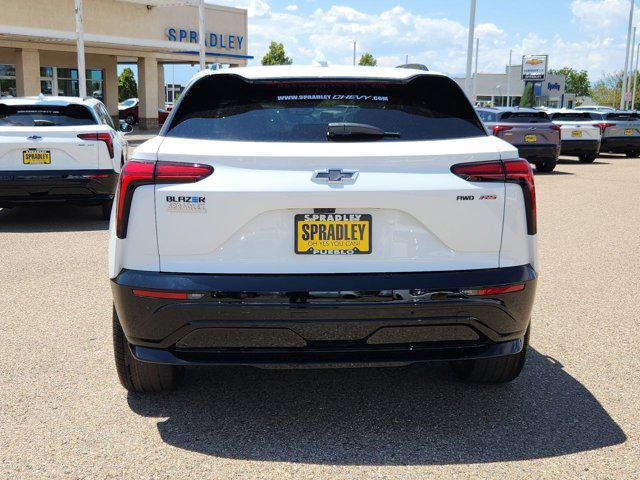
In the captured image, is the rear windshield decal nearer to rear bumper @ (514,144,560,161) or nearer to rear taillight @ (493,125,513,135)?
rear taillight @ (493,125,513,135)

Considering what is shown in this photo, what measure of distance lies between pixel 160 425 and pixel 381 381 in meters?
1.31

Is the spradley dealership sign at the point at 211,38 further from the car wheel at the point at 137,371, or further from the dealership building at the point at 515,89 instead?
the dealership building at the point at 515,89

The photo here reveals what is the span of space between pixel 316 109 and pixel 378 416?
5.16 feet

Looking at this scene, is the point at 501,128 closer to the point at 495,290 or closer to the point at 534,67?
the point at 495,290

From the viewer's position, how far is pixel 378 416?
3773mm

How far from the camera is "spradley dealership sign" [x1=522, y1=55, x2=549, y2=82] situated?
91.7 meters

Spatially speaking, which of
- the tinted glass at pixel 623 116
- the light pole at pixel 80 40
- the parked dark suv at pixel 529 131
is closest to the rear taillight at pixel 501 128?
the parked dark suv at pixel 529 131

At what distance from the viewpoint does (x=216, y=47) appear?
3806 centimetres

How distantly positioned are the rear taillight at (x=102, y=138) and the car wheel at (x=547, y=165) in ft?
40.3

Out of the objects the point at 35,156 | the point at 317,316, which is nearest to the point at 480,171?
the point at 317,316

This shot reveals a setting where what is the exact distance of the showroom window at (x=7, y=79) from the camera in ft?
111

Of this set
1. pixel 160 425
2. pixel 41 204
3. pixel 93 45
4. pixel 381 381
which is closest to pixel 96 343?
pixel 160 425

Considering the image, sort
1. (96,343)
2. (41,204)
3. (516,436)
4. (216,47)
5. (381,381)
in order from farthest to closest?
(216,47), (41,204), (96,343), (381,381), (516,436)

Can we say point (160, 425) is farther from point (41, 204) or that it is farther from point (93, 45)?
point (93, 45)
